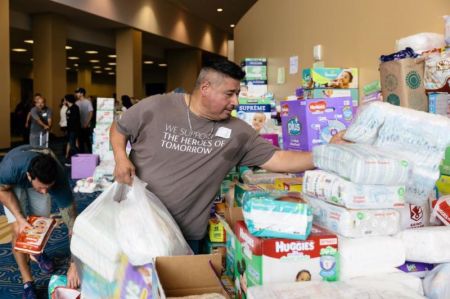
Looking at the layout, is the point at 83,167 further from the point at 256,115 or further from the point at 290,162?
the point at 290,162

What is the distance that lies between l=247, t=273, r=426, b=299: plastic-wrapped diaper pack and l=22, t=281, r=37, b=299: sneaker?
2.34m

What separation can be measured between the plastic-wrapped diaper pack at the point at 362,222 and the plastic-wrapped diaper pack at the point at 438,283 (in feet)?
0.58

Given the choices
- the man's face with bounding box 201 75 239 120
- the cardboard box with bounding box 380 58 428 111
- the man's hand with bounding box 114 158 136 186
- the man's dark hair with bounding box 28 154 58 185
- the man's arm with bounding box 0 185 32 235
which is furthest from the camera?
the man's arm with bounding box 0 185 32 235

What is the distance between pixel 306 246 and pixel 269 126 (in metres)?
2.46

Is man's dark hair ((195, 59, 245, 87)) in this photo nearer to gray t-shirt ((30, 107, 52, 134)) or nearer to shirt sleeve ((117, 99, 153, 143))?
shirt sleeve ((117, 99, 153, 143))

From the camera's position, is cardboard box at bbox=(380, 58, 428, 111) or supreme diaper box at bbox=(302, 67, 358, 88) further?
supreme diaper box at bbox=(302, 67, 358, 88)

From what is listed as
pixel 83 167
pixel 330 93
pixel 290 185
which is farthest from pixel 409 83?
pixel 83 167

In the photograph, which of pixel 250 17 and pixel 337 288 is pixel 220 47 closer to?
pixel 250 17

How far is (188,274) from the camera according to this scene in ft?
4.95

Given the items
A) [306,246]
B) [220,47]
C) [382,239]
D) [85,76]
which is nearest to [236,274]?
[306,246]

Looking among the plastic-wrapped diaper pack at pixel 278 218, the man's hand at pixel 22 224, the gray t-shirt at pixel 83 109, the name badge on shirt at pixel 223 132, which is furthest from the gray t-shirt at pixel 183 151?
the gray t-shirt at pixel 83 109

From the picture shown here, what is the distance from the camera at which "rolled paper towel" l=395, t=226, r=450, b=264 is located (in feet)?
4.86

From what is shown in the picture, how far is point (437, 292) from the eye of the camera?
4.61 ft

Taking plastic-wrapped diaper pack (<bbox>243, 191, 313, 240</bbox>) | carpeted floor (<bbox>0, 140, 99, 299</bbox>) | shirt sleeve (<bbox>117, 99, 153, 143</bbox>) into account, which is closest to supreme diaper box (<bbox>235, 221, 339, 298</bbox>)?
plastic-wrapped diaper pack (<bbox>243, 191, 313, 240</bbox>)
